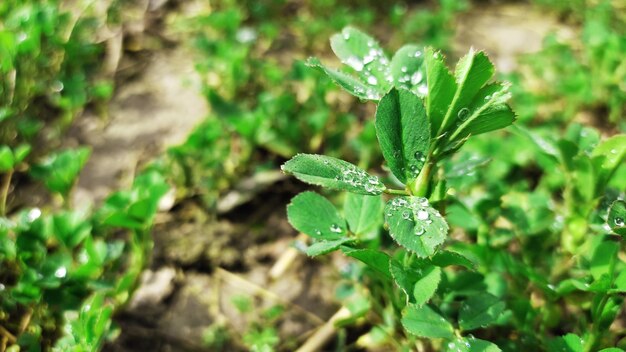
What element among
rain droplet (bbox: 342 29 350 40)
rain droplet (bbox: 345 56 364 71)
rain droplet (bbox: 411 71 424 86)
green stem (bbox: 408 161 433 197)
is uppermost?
rain droplet (bbox: 342 29 350 40)

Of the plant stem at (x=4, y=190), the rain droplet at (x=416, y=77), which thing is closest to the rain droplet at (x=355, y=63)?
the rain droplet at (x=416, y=77)

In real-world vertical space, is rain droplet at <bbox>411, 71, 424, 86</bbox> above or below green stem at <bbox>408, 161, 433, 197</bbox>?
above

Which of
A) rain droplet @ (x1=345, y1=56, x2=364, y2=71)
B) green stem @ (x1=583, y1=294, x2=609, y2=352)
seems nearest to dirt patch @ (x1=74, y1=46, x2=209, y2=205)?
rain droplet @ (x1=345, y1=56, x2=364, y2=71)

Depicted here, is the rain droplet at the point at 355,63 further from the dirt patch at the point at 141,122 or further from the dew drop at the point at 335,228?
the dirt patch at the point at 141,122

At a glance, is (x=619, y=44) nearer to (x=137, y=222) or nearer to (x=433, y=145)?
(x=433, y=145)

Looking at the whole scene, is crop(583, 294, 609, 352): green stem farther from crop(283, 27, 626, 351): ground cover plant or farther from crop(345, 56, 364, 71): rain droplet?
crop(345, 56, 364, 71): rain droplet

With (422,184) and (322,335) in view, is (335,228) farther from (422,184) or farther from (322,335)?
(322,335)

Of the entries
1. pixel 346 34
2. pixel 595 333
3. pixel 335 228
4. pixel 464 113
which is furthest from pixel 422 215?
pixel 595 333
